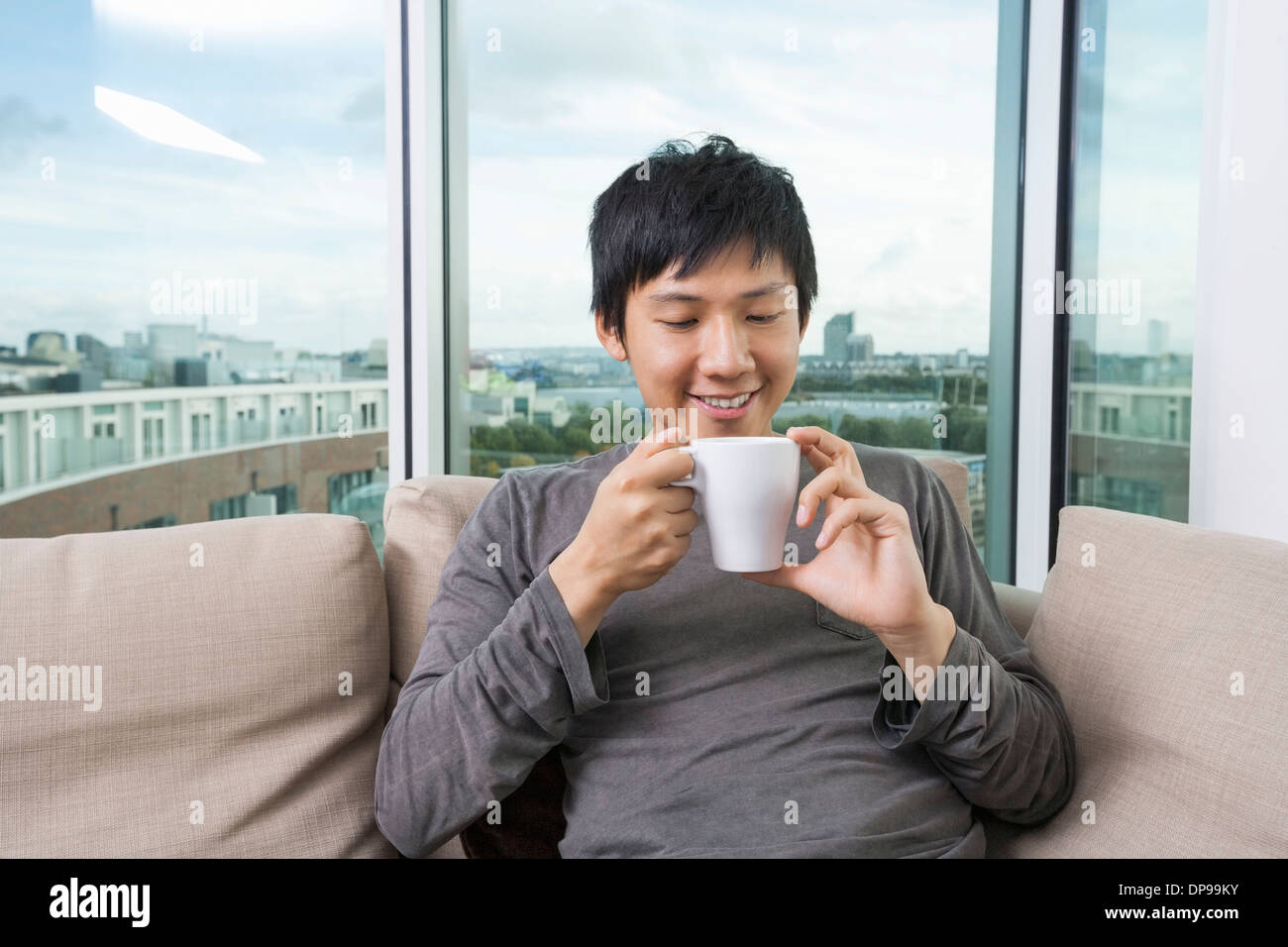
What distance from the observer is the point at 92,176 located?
1.91 m

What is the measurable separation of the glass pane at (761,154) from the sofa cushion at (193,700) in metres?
1.14

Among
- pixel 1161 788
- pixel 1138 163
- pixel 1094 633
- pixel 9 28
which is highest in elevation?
pixel 9 28

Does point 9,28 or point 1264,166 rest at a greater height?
point 9,28

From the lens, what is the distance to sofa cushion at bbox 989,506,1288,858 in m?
0.89

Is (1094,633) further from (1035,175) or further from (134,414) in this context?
(134,414)

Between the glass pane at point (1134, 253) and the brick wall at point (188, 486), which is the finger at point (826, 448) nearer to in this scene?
the glass pane at point (1134, 253)

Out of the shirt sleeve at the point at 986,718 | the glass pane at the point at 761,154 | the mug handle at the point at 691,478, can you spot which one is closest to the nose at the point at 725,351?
the mug handle at the point at 691,478

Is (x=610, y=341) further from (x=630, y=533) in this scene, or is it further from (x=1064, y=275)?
(x=1064, y=275)

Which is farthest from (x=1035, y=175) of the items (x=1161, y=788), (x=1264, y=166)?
(x=1161, y=788)

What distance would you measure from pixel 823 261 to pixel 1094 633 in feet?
4.82

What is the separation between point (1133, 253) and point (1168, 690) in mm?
1430

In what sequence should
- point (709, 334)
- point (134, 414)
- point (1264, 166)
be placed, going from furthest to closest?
point (134, 414), point (1264, 166), point (709, 334)

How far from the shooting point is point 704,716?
102 centimetres

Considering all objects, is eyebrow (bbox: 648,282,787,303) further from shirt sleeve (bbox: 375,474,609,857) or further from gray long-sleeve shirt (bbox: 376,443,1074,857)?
shirt sleeve (bbox: 375,474,609,857)
